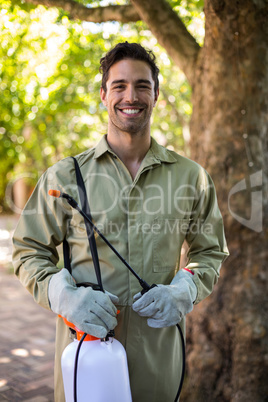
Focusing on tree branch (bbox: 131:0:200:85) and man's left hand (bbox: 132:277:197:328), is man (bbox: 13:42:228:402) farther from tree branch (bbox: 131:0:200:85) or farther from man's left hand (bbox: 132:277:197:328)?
tree branch (bbox: 131:0:200:85)

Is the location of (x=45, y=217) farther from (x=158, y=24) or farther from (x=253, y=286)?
(x=158, y=24)

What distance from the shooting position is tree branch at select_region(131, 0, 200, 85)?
11.0 feet

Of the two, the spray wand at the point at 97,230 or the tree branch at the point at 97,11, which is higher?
the tree branch at the point at 97,11

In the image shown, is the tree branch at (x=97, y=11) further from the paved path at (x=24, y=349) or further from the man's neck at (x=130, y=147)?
the paved path at (x=24, y=349)

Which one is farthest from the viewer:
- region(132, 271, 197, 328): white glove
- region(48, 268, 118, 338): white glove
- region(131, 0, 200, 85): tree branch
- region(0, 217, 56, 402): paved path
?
region(0, 217, 56, 402): paved path

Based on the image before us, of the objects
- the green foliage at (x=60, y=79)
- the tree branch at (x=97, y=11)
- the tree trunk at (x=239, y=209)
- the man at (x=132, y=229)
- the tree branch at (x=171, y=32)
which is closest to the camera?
the man at (x=132, y=229)

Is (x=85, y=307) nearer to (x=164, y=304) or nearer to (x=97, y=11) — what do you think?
(x=164, y=304)

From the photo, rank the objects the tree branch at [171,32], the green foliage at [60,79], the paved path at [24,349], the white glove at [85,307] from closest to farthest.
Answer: the white glove at [85,307] < the tree branch at [171,32] < the paved path at [24,349] < the green foliage at [60,79]

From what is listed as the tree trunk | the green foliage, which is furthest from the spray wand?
the green foliage

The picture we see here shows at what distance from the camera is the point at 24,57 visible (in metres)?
8.90

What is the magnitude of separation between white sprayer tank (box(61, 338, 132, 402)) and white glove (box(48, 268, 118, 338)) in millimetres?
79

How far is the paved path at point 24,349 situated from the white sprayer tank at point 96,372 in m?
2.12

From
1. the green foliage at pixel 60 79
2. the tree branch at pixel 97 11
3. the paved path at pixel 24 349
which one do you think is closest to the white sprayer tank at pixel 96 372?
the paved path at pixel 24 349

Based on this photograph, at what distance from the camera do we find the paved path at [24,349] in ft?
11.9
